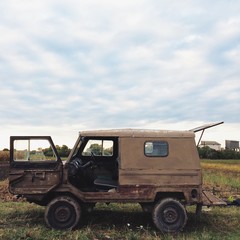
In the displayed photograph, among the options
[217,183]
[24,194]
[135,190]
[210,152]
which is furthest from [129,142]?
[210,152]

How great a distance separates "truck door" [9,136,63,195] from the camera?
8695 millimetres

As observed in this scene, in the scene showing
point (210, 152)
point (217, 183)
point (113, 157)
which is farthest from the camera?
point (210, 152)

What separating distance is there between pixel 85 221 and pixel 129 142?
7.39ft

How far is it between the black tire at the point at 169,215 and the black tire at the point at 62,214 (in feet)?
5.77

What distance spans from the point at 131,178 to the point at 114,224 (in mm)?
1401

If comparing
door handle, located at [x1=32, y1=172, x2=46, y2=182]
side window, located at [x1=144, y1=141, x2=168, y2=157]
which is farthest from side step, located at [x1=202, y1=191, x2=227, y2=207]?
door handle, located at [x1=32, y1=172, x2=46, y2=182]

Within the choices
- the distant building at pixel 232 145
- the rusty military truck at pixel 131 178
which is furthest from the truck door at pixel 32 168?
the distant building at pixel 232 145

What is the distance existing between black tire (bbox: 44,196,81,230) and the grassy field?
8.3 inches

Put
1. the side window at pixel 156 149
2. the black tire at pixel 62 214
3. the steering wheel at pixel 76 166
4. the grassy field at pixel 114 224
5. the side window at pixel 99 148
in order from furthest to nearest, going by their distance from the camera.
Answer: the side window at pixel 99 148 < the steering wheel at pixel 76 166 < the side window at pixel 156 149 < the black tire at pixel 62 214 < the grassy field at pixel 114 224

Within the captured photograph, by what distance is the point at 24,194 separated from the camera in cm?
867

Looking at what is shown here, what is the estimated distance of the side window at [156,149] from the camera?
29.1ft

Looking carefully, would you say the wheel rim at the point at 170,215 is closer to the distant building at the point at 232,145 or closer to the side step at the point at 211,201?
the side step at the point at 211,201

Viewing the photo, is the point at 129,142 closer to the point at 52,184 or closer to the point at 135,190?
the point at 135,190

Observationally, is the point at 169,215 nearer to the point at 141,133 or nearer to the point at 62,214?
the point at 141,133
